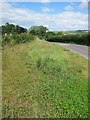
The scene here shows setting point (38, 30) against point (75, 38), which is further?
point (38, 30)

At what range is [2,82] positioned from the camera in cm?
955

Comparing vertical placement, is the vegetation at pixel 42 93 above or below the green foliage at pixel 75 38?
below

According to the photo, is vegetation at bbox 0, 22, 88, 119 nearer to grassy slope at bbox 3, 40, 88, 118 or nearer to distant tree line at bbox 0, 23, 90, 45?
grassy slope at bbox 3, 40, 88, 118

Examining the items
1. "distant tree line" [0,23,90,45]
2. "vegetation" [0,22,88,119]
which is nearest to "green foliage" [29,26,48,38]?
"distant tree line" [0,23,90,45]

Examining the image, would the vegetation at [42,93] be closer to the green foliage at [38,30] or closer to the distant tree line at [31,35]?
the distant tree line at [31,35]

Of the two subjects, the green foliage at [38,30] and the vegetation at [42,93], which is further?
the green foliage at [38,30]

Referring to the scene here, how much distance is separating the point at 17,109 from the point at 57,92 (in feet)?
6.70

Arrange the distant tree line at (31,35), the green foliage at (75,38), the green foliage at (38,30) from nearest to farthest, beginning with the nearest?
the distant tree line at (31,35) → the green foliage at (75,38) → the green foliage at (38,30)

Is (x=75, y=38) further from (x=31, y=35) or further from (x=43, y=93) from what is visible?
(x=43, y=93)

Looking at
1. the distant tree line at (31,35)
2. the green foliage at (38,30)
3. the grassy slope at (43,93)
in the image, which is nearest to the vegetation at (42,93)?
the grassy slope at (43,93)

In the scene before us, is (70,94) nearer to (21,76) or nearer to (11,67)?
(21,76)

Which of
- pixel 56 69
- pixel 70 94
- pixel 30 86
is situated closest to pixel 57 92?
pixel 70 94

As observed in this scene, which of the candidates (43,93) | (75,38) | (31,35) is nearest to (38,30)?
(75,38)

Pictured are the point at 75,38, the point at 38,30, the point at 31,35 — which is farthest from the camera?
the point at 38,30
